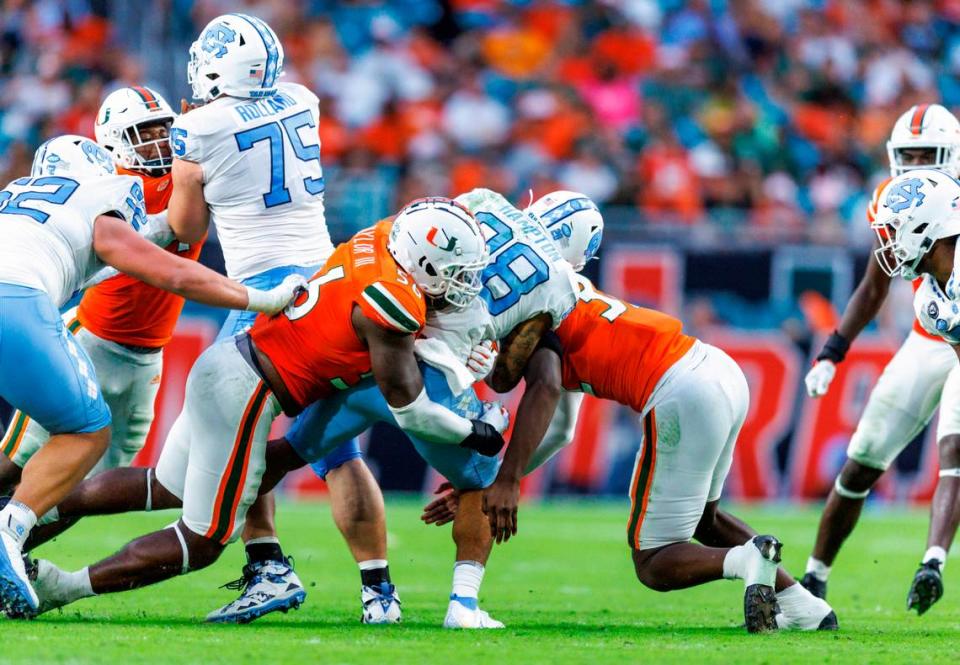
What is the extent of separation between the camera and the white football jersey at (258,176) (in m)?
5.91

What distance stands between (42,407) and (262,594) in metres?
1.14

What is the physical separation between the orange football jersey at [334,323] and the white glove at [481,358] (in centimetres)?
30

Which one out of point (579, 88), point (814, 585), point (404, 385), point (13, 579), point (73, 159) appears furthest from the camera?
point (579, 88)

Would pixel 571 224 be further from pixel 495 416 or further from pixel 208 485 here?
pixel 208 485

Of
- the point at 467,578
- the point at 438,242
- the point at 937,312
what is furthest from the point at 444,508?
the point at 937,312

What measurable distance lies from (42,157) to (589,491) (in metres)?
6.87

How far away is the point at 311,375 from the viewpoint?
534cm

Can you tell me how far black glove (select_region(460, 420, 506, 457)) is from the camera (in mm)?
5297

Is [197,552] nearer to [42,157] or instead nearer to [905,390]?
[42,157]

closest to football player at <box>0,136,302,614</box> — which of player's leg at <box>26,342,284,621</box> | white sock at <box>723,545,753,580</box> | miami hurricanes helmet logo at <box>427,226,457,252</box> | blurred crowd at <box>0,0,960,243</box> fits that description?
player's leg at <box>26,342,284,621</box>

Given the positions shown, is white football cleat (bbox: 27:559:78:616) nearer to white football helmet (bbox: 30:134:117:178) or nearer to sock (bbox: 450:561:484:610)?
sock (bbox: 450:561:484:610)

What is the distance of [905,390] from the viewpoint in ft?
22.1

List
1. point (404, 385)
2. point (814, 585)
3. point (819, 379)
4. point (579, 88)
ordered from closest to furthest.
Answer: point (404, 385) < point (814, 585) < point (819, 379) < point (579, 88)

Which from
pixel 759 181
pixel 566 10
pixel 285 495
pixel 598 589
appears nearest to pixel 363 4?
pixel 566 10
